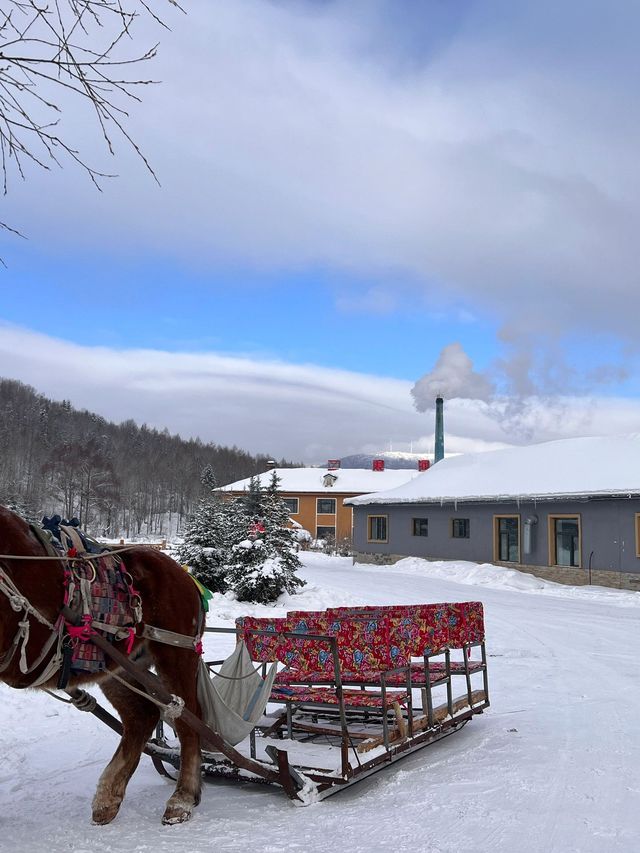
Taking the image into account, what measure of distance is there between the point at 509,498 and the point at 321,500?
100ft

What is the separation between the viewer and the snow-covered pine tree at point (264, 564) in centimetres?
1534

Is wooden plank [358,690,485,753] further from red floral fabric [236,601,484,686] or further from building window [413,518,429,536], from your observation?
building window [413,518,429,536]

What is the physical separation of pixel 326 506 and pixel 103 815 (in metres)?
49.8

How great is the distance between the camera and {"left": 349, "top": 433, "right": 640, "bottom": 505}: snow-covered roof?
2286 cm

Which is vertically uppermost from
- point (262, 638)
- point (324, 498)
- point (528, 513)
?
point (324, 498)

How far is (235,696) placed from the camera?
17.7 ft

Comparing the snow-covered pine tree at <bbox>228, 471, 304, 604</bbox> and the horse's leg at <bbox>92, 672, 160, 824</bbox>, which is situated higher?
the snow-covered pine tree at <bbox>228, 471, 304, 604</bbox>

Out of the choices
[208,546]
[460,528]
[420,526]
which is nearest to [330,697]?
[208,546]

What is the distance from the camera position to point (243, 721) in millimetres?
5148

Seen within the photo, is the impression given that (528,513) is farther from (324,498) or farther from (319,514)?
(319,514)

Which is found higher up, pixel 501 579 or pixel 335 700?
pixel 335 700

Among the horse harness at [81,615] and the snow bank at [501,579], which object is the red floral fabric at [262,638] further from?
the snow bank at [501,579]

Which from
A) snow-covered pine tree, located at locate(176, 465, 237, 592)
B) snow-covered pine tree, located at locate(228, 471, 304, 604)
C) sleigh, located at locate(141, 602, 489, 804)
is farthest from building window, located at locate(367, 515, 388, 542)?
sleigh, located at locate(141, 602, 489, 804)

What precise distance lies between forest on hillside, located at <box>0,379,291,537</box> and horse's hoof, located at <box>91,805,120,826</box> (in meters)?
47.2
